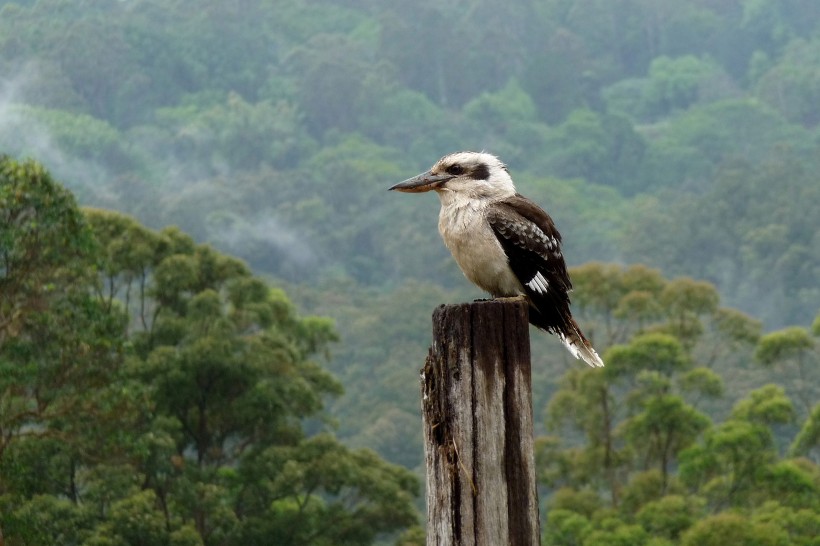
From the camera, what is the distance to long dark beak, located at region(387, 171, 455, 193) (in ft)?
18.9

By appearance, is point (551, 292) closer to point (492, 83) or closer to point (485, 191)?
point (485, 191)

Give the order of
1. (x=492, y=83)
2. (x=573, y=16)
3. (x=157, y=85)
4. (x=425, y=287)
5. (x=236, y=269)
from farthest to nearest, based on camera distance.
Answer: (x=573, y=16)
(x=492, y=83)
(x=157, y=85)
(x=425, y=287)
(x=236, y=269)


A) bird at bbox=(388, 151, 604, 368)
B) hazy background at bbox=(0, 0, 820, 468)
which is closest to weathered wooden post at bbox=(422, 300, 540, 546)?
bird at bbox=(388, 151, 604, 368)

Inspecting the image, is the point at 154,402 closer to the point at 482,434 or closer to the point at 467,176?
the point at 467,176

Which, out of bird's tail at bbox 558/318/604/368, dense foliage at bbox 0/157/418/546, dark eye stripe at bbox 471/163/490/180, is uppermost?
dense foliage at bbox 0/157/418/546

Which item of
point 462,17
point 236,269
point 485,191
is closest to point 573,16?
point 462,17

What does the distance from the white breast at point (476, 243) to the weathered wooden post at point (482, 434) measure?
1.74 m

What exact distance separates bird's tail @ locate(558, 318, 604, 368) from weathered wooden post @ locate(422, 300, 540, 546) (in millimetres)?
1565

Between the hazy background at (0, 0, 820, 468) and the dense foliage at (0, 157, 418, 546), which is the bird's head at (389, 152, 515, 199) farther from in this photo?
the hazy background at (0, 0, 820, 468)

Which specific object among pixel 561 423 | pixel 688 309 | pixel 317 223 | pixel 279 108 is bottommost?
pixel 561 423

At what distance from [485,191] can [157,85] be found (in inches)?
3250

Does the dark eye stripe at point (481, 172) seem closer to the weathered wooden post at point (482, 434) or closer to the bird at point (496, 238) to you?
the bird at point (496, 238)

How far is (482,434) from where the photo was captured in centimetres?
422

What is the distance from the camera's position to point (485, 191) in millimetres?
6168
